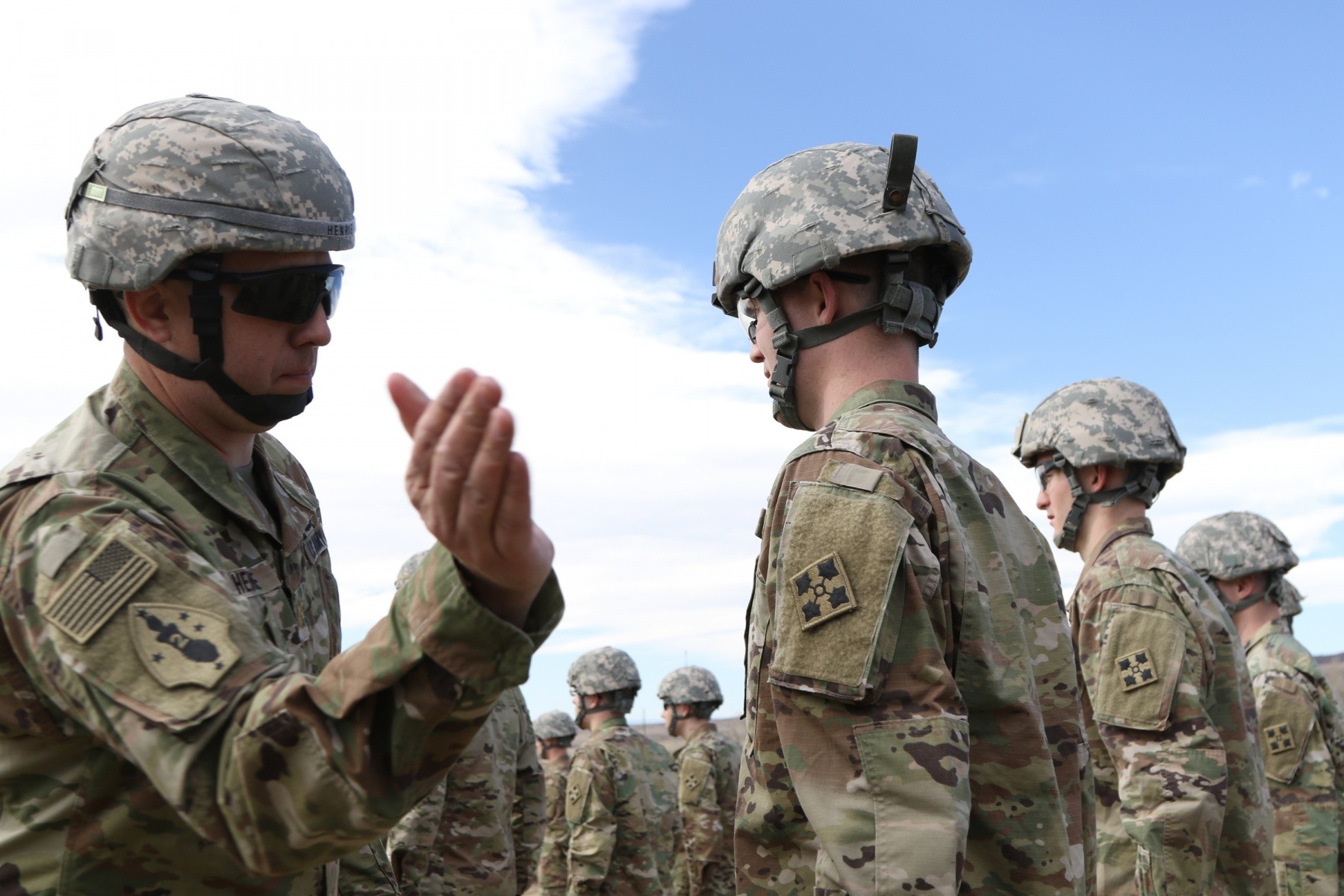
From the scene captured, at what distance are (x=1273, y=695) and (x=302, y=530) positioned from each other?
8468mm

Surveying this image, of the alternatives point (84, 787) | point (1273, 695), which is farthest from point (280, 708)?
point (1273, 695)

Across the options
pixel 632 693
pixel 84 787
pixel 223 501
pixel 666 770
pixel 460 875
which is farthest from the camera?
pixel 632 693

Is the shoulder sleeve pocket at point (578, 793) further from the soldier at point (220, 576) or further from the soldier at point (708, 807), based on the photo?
the soldier at point (220, 576)

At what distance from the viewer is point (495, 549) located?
6.02 feet

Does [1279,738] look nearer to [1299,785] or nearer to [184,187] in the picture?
[1299,785]

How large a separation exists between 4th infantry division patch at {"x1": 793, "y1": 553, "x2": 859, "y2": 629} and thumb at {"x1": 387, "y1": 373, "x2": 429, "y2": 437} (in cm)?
144

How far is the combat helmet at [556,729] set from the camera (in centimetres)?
2020

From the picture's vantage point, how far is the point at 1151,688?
5461 mm

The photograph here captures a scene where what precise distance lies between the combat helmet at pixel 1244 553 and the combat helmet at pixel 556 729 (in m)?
12.4

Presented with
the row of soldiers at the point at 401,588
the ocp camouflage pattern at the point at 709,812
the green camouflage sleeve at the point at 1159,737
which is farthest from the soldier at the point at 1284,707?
the ocp camouflage pattern at the point at 709,812

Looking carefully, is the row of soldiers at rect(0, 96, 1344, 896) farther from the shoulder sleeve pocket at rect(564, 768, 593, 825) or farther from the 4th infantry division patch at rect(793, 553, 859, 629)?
the shoulder sleeve pocket at rect(564, 768, 593, 825)

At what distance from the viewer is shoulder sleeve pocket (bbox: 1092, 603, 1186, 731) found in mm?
5434

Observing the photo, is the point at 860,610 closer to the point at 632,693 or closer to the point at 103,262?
the point at 103,262

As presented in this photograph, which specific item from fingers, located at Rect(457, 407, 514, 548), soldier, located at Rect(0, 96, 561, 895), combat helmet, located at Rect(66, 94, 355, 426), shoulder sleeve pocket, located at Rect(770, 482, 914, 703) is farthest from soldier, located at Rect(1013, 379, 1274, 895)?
fingers, located at Rect(457, 407, 514, 548)
